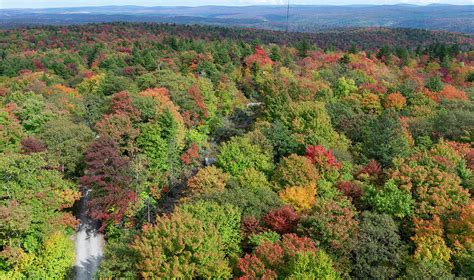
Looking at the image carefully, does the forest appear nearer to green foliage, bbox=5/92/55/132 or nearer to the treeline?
green foliage, bbox=5/92/55/132

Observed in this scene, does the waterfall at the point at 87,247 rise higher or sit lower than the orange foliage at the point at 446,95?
lower

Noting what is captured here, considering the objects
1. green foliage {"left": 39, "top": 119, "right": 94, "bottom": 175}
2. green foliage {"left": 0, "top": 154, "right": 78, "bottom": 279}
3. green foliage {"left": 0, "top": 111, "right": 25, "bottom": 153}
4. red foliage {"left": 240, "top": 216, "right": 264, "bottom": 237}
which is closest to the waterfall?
green foliage {"left": 0, "top": 154, "right": 78, "bottom": 279}

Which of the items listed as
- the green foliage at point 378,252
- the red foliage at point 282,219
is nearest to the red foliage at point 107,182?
the red foliage at point 282,219

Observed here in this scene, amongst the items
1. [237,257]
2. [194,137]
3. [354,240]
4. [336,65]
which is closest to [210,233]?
[237,257]

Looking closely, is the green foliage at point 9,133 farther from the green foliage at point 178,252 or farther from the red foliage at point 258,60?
the red foliage at point 258,60

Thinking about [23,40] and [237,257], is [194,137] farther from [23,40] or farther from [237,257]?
[23,40]

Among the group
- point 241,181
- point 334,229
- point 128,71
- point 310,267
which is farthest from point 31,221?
point 128,71
